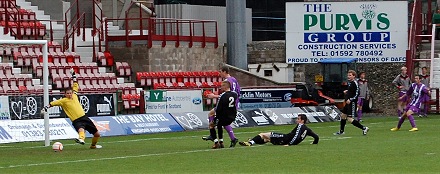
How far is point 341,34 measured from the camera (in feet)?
155

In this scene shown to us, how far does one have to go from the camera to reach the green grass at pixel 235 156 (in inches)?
755

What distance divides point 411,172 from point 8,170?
7.02m

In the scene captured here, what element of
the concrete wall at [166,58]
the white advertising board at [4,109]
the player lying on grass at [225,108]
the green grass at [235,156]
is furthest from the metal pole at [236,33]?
the player lying on grass at [225,108]

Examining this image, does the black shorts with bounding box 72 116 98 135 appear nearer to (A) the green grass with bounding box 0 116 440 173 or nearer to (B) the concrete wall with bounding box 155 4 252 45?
(A) the green grass with bounding box 0 116 440 173

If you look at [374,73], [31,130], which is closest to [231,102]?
[31,130]

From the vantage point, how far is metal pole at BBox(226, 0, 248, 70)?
50750 millimetres

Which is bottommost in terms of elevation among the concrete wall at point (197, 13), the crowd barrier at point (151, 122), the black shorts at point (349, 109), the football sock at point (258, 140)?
the crowd barrier at point (151, 122)

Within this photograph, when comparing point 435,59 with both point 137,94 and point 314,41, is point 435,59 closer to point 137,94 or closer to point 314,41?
point 314,41

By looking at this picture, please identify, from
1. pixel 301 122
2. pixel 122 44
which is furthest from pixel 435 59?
pixel 301 122

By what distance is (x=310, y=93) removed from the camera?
4575 centimetres

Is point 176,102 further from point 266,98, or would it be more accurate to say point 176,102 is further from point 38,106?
point 266,98

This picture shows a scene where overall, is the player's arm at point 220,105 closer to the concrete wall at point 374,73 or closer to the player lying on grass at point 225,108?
the player lying on grass at point 225,108

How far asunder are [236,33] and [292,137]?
26.4m

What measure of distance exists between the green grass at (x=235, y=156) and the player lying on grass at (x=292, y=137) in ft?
0.91
